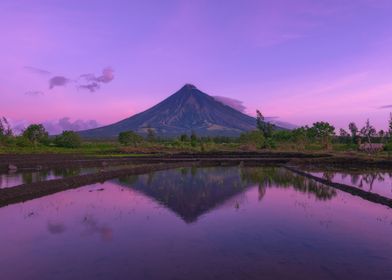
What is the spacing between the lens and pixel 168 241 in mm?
10961

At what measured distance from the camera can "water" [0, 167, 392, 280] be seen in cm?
843

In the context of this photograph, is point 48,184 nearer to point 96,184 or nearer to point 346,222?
point 96,184

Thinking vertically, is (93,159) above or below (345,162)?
above

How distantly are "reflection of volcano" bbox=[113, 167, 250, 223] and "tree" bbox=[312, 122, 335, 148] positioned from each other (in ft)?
139

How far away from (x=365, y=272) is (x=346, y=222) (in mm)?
5290

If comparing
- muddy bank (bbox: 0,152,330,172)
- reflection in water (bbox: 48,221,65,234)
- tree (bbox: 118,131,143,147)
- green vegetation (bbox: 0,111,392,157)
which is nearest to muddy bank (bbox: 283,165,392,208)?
reflection in water (bbox: 48,221,65,234)

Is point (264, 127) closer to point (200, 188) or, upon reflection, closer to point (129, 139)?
point (129, 139)

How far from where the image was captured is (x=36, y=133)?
2968 inches

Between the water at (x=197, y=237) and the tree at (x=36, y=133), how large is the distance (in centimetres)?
6007

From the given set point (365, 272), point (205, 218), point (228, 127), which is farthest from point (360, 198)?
point (228, 127)

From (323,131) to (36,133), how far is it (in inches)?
2229

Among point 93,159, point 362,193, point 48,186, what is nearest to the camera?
point 362,193

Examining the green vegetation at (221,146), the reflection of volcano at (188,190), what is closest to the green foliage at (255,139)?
the green vegetation at (221,146)

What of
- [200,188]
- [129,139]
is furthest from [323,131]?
[200,188]
